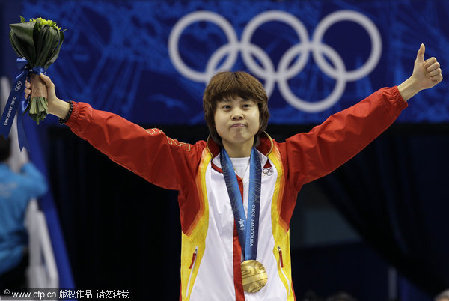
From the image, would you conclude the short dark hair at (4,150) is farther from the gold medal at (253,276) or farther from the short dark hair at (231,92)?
the gold medal at (253,276)

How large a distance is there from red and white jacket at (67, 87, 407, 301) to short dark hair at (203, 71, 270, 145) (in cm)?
11

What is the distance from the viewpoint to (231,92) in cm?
364

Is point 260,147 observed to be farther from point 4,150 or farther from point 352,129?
point 4,150

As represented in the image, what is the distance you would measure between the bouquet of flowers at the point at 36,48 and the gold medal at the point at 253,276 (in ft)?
3.36

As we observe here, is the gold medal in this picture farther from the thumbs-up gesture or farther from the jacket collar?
the thumbs-up gesture

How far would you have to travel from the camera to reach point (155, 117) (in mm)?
7133

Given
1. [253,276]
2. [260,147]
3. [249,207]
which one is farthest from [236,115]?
[253,276]

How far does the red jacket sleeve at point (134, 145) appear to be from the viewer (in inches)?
137

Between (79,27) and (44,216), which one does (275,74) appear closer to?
(79,27)

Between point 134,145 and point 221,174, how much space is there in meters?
0.39

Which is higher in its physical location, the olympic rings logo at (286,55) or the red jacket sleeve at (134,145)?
the olympic rings logo at (286,55)

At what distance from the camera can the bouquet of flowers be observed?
10.9ft

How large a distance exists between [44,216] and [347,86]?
2728 millimetres

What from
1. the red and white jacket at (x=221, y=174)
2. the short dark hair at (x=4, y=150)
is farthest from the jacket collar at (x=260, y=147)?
the short dark hair at (x=4, y=150)
